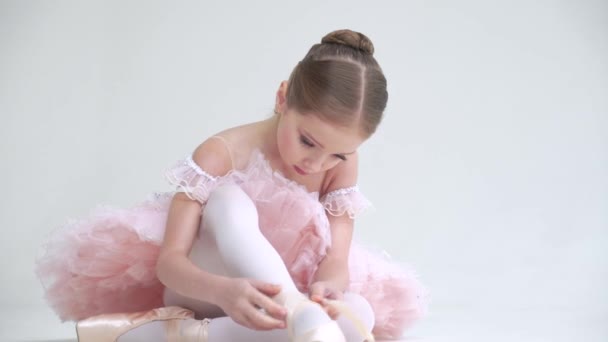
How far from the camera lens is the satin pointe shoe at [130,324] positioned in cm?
170

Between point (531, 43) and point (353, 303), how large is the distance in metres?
2.14

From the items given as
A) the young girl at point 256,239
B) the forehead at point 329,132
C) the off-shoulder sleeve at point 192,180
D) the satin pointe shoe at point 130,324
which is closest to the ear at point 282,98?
the young girl at point 256,239

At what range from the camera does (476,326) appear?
91.7 inches

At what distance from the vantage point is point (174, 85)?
323 cm

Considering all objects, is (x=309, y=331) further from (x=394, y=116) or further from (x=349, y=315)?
(x=394, y=116)

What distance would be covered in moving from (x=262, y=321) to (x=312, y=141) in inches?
17.7

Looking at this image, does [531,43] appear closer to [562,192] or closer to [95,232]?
[562,192]

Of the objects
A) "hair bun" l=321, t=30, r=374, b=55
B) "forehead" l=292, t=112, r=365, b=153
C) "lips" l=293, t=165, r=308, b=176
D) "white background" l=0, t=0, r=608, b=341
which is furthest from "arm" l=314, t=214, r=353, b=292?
"white background" l=0, t=0, r=608, b=341

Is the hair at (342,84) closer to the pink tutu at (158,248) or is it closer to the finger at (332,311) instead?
the pink tutu at (158,248)

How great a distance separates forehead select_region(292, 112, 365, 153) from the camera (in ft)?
5.65

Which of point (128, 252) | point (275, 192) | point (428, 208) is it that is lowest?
point (428, 208)

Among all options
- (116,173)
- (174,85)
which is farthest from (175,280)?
(174,85)

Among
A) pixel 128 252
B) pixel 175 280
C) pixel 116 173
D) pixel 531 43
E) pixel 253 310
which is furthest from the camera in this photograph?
pixel 531 43

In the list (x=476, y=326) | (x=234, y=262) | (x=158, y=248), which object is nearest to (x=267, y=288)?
(x=234, y=262)
